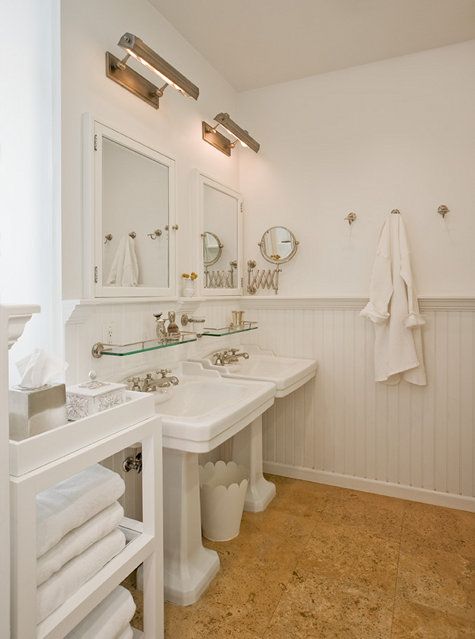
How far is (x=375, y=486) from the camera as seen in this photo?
99.2 inches

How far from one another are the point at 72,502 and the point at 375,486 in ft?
6.59

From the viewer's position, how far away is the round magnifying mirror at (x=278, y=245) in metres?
2.71

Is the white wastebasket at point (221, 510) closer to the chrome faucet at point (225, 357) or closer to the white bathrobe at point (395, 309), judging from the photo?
the chrome faucet at point (225, 357)

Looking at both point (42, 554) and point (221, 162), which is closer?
point (42, 554)

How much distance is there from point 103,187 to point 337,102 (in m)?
1.72

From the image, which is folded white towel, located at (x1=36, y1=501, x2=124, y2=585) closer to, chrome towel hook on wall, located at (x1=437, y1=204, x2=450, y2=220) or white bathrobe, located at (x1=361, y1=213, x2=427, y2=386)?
white bathrobe, located at (x1=361, y1=213, x2=427, y2=386)

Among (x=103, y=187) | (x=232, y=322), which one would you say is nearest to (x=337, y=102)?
(x=232, y=322)

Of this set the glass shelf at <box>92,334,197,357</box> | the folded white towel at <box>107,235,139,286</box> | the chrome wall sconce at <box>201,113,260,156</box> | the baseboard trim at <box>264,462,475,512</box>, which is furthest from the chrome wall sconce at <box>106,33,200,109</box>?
the baseboard trim at <box>264,462,475,512</box>

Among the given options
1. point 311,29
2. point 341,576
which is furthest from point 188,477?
point 311,29

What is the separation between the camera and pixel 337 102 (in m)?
2.58

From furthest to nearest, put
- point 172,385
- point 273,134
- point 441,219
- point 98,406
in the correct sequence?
point 273,134
point 441,219
point 172,385
point 98,406

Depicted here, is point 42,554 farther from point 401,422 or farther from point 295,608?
point 401,422

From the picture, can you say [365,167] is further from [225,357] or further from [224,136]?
[225,357]

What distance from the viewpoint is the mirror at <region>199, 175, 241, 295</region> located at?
94.3 inches
